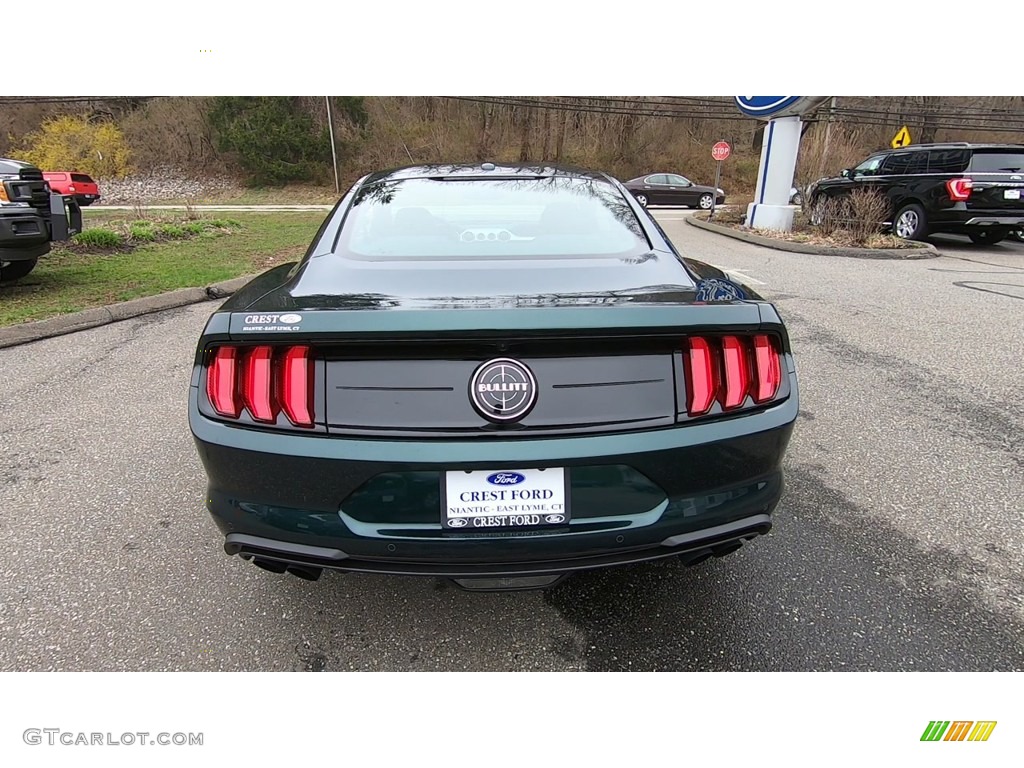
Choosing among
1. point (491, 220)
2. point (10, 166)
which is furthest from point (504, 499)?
point (10, 166)

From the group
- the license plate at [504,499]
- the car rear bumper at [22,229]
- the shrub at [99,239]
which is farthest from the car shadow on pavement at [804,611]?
the shrub at [99,239]

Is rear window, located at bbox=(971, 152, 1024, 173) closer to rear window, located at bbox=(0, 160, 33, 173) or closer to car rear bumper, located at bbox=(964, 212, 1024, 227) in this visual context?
car rear bumper, located at bbox=(964, 212, 1024, 227)

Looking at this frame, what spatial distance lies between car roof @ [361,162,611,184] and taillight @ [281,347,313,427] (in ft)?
5.10

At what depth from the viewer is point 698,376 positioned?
1602 mm

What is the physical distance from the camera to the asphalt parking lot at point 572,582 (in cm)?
186

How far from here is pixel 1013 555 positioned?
2.30 metres

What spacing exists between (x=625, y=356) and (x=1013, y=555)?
6.62 feet

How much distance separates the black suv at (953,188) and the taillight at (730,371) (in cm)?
1125

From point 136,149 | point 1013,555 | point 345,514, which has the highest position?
point 136,149

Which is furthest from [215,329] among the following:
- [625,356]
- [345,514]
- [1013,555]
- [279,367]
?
[1013,555]

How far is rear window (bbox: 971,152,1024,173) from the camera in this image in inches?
380

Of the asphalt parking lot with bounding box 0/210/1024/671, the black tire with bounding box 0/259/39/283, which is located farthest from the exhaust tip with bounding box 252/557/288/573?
the black tire with bounding box 0/259/39/283

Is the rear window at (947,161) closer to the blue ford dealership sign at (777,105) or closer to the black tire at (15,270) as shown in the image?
the blue ford dealership sign at (777,105)

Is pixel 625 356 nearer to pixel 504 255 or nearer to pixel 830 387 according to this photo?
pixel 504 255
